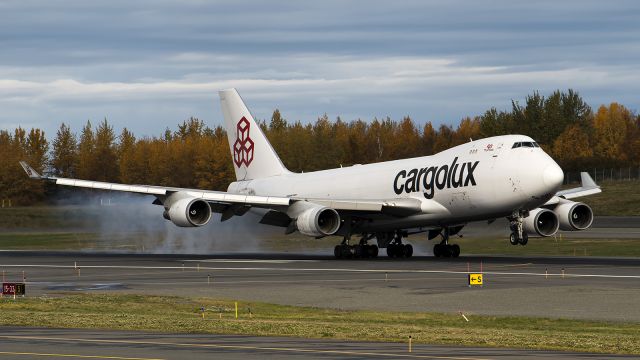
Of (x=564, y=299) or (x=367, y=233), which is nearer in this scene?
(x=564, y=299)

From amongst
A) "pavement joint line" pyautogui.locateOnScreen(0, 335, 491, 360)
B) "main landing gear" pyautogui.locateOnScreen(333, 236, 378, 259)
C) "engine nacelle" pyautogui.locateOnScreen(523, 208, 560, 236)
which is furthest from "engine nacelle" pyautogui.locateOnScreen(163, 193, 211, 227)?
"pavement joint line" pyautogui.locateOnScreen(0, 335, 491, 360)

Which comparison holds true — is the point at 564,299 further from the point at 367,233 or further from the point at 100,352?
the point at 367,233

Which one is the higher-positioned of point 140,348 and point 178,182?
point 178,182

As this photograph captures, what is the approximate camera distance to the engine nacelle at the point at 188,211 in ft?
195

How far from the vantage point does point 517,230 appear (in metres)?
54.2

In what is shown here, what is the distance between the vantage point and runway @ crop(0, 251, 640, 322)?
35.5 metres

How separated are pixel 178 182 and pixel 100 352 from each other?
129678 millimetres

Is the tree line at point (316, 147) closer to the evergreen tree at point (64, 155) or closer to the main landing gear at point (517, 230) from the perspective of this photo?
the evergreen tree at point (64, 155)

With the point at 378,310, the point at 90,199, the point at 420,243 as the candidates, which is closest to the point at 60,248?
the point at 90,199

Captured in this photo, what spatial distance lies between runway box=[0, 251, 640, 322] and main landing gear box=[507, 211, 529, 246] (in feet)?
3.74

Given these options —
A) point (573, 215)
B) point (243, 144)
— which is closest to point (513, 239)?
point (573, 215)

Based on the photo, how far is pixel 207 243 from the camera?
7269 centimetres

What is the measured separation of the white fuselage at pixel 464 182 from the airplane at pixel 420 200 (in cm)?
5

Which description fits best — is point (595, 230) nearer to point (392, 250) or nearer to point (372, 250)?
point (392, 250)
